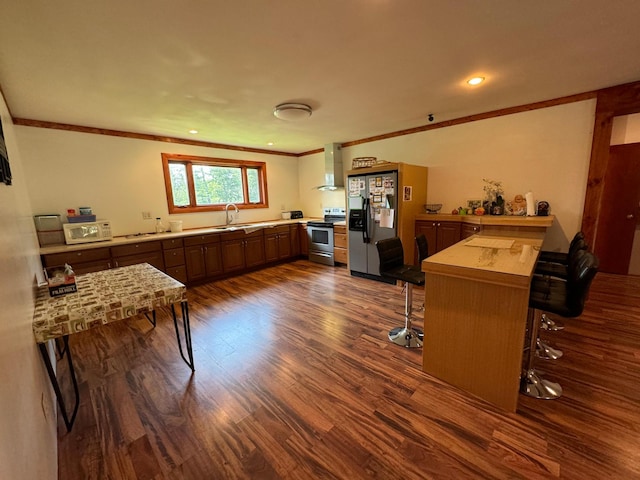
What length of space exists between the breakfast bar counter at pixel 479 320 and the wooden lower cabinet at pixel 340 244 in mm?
2841

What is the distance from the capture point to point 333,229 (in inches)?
196

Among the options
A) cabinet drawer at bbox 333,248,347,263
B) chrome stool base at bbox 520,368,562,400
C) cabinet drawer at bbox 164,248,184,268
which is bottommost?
chrome stool base at bbox 520,368,562,400

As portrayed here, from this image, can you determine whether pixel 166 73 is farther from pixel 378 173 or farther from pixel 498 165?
pixel 498 165

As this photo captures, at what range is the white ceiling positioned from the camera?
1.55 m

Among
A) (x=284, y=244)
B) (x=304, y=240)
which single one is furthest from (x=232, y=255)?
(x=304, y=240)

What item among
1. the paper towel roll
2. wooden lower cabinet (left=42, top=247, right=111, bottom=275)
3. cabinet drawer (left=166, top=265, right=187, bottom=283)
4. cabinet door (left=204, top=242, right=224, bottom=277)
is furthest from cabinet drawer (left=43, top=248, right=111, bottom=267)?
the paper towel roll

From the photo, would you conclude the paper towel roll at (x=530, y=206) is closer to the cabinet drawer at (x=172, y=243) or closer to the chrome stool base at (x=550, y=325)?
the chrome stool base at (x=550, y=325)

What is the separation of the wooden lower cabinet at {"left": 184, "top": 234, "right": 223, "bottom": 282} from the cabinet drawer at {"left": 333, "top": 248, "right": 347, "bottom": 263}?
2066 millimetres

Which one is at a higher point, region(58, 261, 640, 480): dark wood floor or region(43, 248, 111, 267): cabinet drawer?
region(43, 248, 111, 267): cabinet drawer

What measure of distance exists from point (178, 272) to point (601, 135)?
5742 mm

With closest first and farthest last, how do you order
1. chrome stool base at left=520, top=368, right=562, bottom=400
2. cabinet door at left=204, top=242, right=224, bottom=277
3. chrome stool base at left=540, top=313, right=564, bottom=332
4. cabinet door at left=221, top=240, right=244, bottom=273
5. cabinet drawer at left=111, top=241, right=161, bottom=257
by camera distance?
chrome stool base at left=520, top=368, right=562, bottom=400
chrome stool base at left=540, top=313, right=564, bottom=332
cabinet drawer at left=111, top=241, right=161, bottom=257
cabinet door at left=204, top=242, right=224, bottom=277
cabinet door at left=221, top=240, right=244, bottom=273

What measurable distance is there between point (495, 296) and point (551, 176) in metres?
2.85

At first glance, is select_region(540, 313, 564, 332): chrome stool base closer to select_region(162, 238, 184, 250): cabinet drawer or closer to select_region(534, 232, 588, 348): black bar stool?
select_region(534, 232, 588, 348): black bar stool

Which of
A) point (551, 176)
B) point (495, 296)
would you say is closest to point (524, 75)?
point (551, 176)
